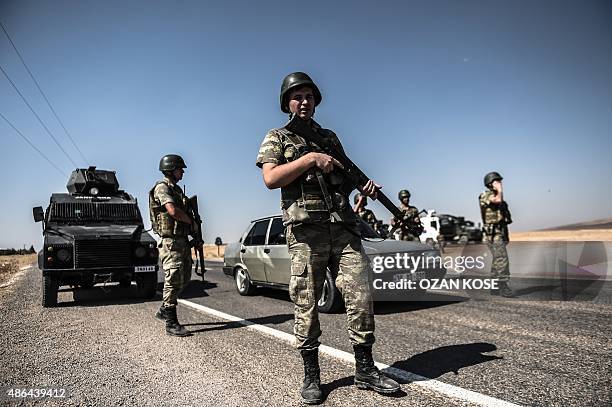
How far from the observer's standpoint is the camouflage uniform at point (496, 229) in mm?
7105

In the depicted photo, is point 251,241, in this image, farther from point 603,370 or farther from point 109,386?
point 603,370

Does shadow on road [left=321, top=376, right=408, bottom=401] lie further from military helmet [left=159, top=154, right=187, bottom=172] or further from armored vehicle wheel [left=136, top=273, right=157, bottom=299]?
armored vehicle wheel [left=136, top=273, right=157, bottom=299]

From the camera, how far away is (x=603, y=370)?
3.05 metres

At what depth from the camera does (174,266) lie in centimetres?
511

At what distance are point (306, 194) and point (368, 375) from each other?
1.35 metres

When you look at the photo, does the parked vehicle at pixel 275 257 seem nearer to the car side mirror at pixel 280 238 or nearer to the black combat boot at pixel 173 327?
the car side mirror at pixel 280 238

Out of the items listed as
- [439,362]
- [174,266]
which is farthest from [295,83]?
[174,266]

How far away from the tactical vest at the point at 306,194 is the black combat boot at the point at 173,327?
2687mm

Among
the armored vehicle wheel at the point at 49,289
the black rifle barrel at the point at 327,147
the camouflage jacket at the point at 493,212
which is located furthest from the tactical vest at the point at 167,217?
the camouflage jacket at the point at 493,212

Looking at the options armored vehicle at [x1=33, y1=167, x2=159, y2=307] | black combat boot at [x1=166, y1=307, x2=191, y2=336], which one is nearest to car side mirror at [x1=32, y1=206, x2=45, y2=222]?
armored vehicle at [x1=33, y1=167, x2=159, y2=307]

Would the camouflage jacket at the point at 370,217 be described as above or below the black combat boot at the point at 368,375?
above

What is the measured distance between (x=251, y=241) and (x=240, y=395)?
5342 mm

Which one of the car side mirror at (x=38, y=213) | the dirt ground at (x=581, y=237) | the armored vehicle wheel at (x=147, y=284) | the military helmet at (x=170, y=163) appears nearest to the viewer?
the military helmet at (x=170, y=163)

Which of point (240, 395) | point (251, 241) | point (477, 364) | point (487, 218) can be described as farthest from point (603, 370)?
point (251, 241)
